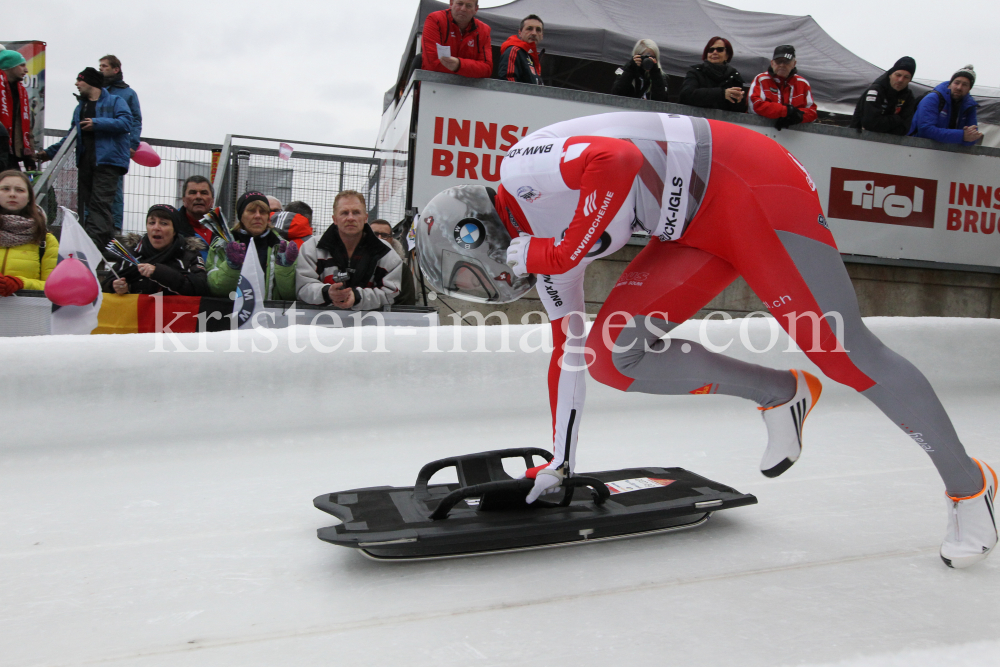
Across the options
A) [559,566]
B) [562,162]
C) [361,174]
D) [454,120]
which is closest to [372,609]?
[559,566]

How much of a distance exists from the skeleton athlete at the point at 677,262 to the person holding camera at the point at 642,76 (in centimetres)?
392

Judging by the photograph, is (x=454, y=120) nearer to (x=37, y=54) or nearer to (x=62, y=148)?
(x=62, y=148)

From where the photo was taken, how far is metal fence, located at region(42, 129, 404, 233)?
20.1ft

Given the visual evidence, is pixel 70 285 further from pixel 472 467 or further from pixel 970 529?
pixel 970 529

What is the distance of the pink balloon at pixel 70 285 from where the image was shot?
3.55 meters

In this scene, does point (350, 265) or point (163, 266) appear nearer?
point (163, 266)

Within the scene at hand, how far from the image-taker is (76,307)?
3.64 meters

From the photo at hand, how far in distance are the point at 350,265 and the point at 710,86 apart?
3339 mm

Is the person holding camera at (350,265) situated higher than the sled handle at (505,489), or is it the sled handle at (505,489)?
the person holding camera at (350,265)

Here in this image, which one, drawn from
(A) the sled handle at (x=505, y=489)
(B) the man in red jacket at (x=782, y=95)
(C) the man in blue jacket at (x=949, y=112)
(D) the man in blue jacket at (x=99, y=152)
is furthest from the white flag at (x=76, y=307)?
(C) the man in blue jacket at (x=949, y=112)

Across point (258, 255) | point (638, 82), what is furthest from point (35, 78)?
point (638, 82)

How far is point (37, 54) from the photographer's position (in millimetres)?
5855

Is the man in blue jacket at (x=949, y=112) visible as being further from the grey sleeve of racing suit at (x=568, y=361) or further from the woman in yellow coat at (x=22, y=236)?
the woman in yellow coat at (x=22, y=236)

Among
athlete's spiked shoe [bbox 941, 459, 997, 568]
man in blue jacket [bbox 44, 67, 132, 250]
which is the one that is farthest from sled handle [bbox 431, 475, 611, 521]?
man in blue jacket [bbox 44, 67, 132, 250]
